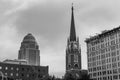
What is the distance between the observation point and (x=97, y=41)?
186 m

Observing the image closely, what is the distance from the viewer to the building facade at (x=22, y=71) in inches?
6845

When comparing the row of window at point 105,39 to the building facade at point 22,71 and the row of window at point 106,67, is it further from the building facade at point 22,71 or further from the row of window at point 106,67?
the building facade at point 22,71

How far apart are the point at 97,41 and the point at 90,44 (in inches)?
369

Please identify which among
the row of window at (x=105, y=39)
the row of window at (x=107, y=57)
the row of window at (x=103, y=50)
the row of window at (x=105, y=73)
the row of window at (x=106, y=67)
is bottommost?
the row of window at (x=105, y=73)

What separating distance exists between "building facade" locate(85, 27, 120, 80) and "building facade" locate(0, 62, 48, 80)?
110 ft

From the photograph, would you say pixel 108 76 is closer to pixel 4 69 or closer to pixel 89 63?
pixel 89 63

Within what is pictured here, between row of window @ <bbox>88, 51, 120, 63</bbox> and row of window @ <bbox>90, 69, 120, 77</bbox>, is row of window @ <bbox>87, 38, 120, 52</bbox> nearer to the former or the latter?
row of window @ <bbox>88, 51, 120, 63</bbox>

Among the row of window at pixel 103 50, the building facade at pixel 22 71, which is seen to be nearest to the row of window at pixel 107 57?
the row of window at pixel 103 50

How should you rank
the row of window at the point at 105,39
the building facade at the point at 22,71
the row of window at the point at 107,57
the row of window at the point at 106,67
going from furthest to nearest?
1. the building facade at the point at 22,71
2. the row of window at the point at 105,39
3. the row of window at the point at 107,57
4. the row of window at the point at 106,67

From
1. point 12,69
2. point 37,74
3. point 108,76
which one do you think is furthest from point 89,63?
point 12,69

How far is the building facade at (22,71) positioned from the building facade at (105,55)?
110ft

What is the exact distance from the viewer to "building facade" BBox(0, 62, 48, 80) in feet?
570

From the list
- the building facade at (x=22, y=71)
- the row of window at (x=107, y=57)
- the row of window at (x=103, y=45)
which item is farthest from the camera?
the building facade at (x=22, y=71)

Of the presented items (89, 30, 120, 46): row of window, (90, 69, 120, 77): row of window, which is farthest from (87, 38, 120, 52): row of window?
(90, 69, 120, 77): row of window
